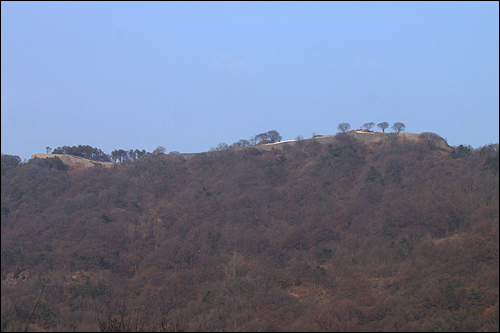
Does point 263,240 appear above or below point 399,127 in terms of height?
below

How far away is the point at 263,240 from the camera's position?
36.9 meters

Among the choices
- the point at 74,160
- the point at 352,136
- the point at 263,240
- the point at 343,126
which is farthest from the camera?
the point at 343,126

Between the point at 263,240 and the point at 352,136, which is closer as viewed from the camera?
the point at 263,240

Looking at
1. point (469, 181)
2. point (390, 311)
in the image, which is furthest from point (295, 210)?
point (390, 311)

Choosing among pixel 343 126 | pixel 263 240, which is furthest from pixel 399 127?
pixel 263 240

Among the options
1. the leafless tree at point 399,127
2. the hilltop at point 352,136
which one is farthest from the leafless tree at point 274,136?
the leafless tree at point 399,127

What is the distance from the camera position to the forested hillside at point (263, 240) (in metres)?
24.5

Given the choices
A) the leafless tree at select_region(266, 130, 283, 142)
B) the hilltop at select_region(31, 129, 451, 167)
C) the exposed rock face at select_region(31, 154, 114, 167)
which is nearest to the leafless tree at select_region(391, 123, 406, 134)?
the hilltop at select_region(31, 129, 451, 167)

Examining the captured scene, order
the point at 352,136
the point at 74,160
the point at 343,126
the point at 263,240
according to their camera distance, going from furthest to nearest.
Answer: the point at 343,126 → the point at 74,160 → the point at 352,136 → the point at 263,240

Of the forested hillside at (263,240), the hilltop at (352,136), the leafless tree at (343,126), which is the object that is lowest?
the forested hillside at (263,240)

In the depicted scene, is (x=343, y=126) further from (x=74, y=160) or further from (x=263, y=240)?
(x=74, y=160)

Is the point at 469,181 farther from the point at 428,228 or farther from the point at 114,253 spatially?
the point at 114,253

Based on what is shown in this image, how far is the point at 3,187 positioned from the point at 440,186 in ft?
103

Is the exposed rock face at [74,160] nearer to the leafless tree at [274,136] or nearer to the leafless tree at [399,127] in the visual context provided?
the leafless tree at [274,136]
